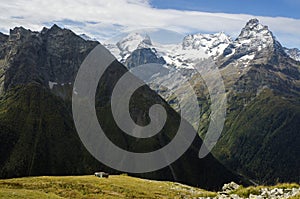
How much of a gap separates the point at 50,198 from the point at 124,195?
577 inches

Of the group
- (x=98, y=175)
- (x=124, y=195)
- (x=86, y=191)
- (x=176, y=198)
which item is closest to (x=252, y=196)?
(x=176, y=198)

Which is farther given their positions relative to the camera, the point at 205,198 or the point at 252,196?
the point at 205,198

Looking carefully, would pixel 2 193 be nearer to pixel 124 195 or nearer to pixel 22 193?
pixel 22 193

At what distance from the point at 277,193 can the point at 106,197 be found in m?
21.7

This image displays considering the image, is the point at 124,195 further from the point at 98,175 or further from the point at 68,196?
the point at 98,175

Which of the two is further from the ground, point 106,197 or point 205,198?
point 205,198

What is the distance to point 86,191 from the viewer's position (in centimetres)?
5041

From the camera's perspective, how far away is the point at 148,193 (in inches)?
2265

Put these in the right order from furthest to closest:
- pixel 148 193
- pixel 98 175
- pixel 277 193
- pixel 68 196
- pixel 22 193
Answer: pixel 98 175 < pixel 148 193 < pixel 68 196 < pixel 22 193 < pixel 277 193

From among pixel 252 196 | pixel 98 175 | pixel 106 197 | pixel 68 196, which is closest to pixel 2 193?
pixel 68 196

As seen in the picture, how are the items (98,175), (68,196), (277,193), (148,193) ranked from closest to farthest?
(277,193), (68,196), (148,193), (98,175)

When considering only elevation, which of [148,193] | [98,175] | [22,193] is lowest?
[98,175]

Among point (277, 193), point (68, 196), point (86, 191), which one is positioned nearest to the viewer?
point (277, 193)

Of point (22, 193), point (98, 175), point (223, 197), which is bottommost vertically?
point (98, 175)
